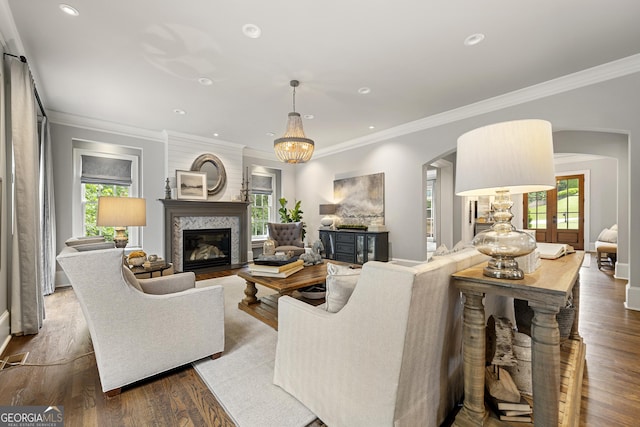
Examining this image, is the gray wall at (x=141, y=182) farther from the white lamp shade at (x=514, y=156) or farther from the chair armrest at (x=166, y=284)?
the white lamp shade at (x=514, y=156)

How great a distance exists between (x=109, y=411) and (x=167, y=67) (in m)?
3.21

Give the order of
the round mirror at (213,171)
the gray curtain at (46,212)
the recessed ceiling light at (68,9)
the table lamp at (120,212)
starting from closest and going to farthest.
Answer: the recessed ceiling light at (68,9), the table lamp at (120,212), the gray curtain at (46,212), the round mirror at (213,171)

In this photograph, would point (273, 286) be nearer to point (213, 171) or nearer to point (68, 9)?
point (68, 9)

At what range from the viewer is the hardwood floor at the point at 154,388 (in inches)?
58.1

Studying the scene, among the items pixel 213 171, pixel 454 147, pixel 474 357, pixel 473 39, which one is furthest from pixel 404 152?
pixel 474 357

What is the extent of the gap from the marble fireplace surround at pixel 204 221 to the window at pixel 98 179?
616mm

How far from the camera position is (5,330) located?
234cm

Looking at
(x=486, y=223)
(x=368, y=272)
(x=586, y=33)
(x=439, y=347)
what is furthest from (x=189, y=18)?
(x=486, y=223)

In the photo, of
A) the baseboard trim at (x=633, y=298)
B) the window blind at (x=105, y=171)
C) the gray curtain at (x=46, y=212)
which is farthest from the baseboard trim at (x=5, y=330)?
the baseboard trim at (x=633, y=298)

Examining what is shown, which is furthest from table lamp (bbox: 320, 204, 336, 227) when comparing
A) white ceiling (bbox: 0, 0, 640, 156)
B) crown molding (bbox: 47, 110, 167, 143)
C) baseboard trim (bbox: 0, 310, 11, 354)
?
baseboard trim (bbox: 0, 310, 11, 354)

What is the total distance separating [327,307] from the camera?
1.51 m

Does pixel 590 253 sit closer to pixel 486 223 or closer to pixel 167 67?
pixel 486 223

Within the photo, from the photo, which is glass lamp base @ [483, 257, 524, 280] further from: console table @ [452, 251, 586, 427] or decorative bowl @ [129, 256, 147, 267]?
decorative bowl @ [129, 256, 147, 267]

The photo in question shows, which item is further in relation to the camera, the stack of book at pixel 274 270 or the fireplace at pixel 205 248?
the fireplace at pixel 205 248
